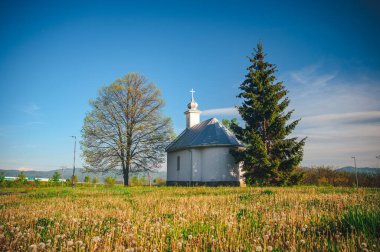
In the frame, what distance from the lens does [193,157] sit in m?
27.6

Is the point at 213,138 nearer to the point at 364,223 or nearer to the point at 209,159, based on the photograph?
the point at 209,159

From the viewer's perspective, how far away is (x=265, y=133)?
74.2 feet

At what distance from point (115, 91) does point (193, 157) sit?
1407 centimetres

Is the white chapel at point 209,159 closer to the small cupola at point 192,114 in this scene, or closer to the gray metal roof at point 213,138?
the gray metal roof at point 213,138

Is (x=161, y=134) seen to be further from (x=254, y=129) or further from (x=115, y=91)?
(x=254, y=129)

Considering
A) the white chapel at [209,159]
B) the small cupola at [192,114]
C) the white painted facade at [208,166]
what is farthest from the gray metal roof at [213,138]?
the small cupola at [192,114]

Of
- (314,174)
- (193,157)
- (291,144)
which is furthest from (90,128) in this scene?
(314,174)

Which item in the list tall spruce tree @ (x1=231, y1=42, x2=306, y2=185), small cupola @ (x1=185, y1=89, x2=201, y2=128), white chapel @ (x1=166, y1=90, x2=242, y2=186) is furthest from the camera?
small cupola @ (x1=185, y1=89, x2=201, y2=128)

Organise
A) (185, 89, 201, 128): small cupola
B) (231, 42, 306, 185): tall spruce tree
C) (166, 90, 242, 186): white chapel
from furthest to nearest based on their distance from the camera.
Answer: (185, 89, 201, 128): small cupola, (166, 90, 242, 186): white chapel, (231, 42, 306, 185): tall spruce tree

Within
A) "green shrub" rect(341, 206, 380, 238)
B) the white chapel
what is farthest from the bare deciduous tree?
"green shrub" rect(341, 206, 380, 238)

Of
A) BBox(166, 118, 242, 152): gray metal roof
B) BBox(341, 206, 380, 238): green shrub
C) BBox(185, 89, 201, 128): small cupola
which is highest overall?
BBox(185, 89, 201, 128): small cupola

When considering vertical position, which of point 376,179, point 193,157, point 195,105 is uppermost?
point 195,105

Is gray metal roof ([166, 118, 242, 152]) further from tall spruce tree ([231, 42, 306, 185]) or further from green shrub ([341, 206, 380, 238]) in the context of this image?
green shrub ([341, 206, 380, 238])

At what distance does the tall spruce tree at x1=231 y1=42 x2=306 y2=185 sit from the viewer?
2108 centimetres
